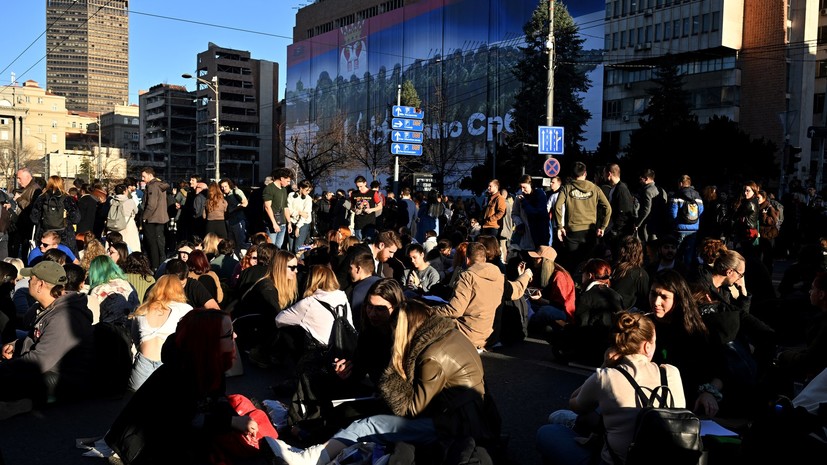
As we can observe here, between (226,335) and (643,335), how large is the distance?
2459mm

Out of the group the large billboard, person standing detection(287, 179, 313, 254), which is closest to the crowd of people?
person standing detection(287, 179, 313, 254)

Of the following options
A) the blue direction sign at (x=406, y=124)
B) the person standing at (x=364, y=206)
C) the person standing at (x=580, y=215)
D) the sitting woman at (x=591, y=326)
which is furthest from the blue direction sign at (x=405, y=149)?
the sitting woman at (x=591, y=326)

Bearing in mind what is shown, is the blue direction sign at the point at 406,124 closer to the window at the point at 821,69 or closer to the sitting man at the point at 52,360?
the sitting man at the point at 52,360

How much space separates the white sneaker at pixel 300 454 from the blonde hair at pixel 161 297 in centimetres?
218

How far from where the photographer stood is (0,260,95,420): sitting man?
6.29 metres

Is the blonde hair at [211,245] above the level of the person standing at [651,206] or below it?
below

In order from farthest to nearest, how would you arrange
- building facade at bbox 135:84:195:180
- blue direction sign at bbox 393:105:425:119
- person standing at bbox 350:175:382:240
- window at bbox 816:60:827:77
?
building facade at bbox 135:84:195:180 → window at bbox 816:60:827:77 → blue direction sign at bbox 393:105:425:119 → person standing at bbox 350:175:382:240

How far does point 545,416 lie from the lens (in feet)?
20.9

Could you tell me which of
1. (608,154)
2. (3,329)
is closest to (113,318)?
(3,329)

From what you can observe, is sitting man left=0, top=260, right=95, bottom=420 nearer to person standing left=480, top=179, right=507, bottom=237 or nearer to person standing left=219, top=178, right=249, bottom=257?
person standing left=480, top=179, right=507, bottom=237

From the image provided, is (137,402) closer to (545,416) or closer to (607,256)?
(545,416)

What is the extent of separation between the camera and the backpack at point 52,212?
43.3ft

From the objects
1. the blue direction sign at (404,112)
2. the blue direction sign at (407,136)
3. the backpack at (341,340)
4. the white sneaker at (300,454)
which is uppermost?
the blue direction sign at (404,112)

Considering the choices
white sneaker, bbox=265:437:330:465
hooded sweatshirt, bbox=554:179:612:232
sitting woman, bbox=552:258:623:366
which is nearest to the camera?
white sneaker, bbox=265:437:330:465
